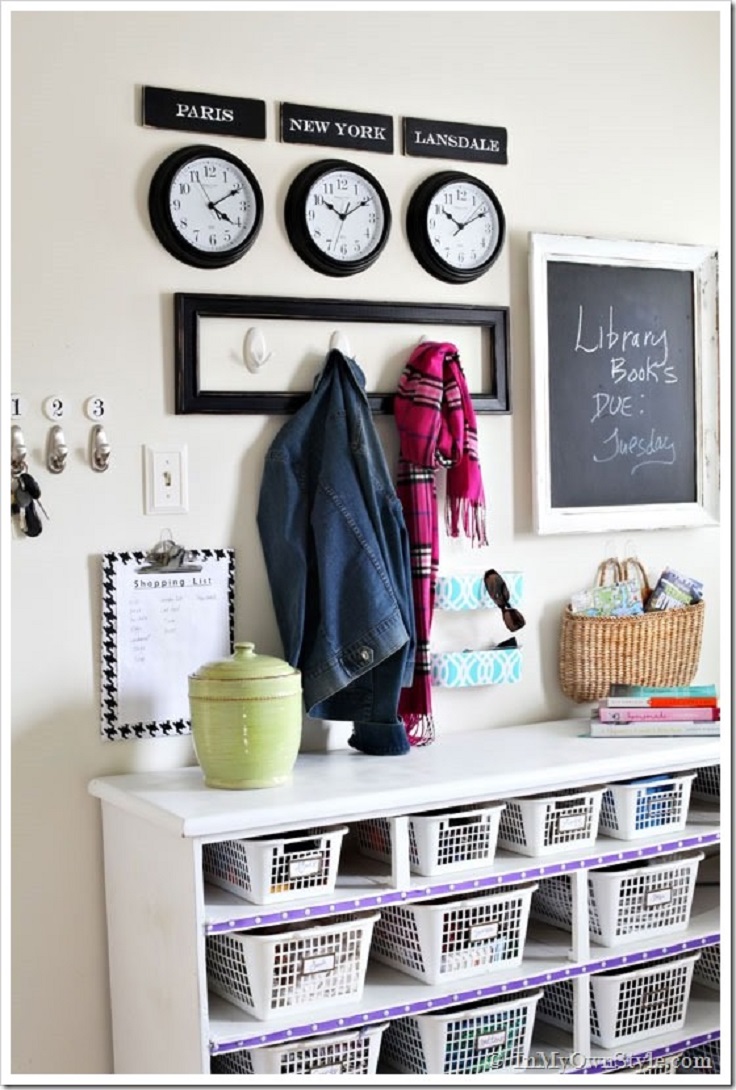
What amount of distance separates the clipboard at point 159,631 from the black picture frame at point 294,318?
312 mm

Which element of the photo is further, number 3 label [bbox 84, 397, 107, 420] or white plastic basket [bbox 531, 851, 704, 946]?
white plastic basket [bbox 531, 851, 704, 946]

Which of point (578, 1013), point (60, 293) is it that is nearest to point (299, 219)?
point (60, 293)

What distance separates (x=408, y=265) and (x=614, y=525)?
84 cm

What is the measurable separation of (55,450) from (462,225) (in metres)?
1.12

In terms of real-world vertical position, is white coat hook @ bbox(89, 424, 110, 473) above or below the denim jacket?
above

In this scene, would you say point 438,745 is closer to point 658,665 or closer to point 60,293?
point 658,665

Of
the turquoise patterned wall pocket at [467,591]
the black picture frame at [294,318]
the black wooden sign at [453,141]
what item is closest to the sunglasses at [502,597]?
the turquoise patterned wall pocket at [467,591]

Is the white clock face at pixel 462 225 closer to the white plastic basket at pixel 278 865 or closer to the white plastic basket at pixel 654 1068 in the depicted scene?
the white plastic basket at pixel 278 865

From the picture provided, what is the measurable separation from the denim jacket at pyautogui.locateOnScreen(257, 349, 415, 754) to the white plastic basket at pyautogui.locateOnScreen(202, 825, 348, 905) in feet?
1.33

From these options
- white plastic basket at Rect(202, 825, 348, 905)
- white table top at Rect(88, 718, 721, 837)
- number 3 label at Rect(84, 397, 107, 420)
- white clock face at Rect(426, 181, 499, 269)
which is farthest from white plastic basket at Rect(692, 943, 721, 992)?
number 3 label at Rect(84, 397, 107, 420)

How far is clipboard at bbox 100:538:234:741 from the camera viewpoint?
9.95ft

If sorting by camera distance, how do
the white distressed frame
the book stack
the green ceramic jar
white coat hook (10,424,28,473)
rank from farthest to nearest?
the white distressed frame < the book stack < white coat hook (10,424,28,473) < the green ceramic jar

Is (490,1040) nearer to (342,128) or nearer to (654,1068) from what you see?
(654,1068)

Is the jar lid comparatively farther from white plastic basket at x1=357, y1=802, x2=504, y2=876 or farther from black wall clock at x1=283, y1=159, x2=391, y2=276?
black wall clock at x1=283, y1=159, x2=391, y2=276
